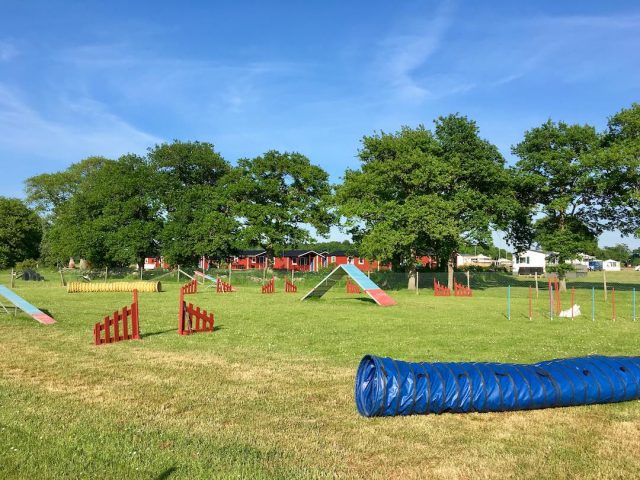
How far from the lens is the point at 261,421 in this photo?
5961 mm

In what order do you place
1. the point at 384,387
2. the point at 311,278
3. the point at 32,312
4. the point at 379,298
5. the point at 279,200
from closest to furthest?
the point at 384,387
the point at 32,312
the point at 379,298
the point at 311,278
the point at 279,200

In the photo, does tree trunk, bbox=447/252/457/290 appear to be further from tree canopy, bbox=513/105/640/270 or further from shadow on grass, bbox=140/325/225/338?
shadow on grass, bbox=140/325/225/338

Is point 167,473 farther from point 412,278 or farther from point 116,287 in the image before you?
point 412,278

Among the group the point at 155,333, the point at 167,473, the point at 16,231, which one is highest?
the point at 16,231

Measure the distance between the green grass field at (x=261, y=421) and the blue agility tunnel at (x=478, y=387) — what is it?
15 cm

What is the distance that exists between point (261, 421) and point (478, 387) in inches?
98.8

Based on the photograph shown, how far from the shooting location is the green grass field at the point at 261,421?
15.3ft

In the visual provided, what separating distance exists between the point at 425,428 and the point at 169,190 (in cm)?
4894

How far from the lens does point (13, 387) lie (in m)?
7.34

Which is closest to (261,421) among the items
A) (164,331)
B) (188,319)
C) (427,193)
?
(188,319)

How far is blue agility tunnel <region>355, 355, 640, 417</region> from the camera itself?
234 inches

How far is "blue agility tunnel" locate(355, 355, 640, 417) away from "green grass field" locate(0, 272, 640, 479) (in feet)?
0.48

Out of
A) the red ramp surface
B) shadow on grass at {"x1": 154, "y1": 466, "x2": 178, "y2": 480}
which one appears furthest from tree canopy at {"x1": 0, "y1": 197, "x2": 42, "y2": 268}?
shadow on grass at {"x1": 154, "y1": 466, "x2": 178, "y2": 480}

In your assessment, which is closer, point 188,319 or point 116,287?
point 188,319
